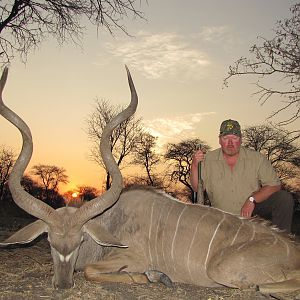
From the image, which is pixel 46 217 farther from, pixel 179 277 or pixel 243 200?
pixel 243 200

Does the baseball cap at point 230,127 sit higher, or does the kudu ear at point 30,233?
the baseball cap at point 230,127

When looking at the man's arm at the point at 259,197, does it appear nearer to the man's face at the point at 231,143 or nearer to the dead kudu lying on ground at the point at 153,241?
the man's face at the point at 231,143

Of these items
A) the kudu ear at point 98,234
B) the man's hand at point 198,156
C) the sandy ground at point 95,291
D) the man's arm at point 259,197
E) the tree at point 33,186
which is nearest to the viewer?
the sandy ground at point 95,291

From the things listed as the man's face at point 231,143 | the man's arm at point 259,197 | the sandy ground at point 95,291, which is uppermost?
the man's face at point 231,143

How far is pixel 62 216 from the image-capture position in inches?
109

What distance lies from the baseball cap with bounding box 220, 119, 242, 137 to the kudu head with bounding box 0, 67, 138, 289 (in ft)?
3.45

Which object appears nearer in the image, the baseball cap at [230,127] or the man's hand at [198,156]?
the baseball cap at [230,127]

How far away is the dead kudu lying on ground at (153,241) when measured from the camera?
8.44ft

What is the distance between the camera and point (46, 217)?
2.70 metres

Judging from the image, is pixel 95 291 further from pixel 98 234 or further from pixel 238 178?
pixel 238 178

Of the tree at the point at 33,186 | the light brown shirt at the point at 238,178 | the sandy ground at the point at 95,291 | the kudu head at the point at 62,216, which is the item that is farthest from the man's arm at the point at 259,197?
the tree at the point at 33,186

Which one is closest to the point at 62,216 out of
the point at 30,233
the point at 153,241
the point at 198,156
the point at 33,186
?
the point at 30,233

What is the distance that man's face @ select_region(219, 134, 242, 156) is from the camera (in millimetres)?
3715

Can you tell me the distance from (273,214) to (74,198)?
5.26ft
